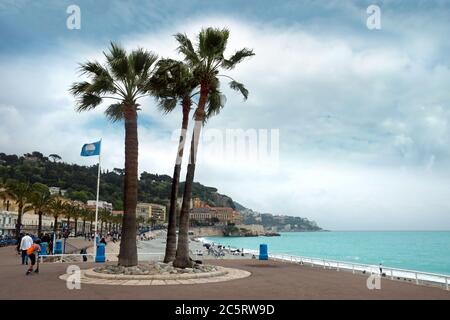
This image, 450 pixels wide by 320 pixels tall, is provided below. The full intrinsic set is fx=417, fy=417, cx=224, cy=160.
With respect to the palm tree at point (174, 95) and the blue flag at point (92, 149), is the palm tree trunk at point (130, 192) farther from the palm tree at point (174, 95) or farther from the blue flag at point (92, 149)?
the blue flag at point (92, 149)

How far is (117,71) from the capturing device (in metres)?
17.0

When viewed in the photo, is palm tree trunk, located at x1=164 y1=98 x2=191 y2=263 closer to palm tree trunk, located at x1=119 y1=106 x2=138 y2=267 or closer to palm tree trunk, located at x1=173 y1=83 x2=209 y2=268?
palm tree trunk, located at x1=173 y1=83 x2=209 y2=268

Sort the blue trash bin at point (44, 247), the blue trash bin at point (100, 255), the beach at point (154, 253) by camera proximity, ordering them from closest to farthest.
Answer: the blue trash bin at point (100, 255) < the blue trash bin at point (44, 247) < the beach at point (154, 253)

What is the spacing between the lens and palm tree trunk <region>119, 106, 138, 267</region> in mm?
16484

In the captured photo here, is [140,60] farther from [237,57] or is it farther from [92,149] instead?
[92,149]

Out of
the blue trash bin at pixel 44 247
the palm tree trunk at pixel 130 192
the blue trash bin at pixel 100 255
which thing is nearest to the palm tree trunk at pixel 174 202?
the palm tree trunk at pixel 130 192

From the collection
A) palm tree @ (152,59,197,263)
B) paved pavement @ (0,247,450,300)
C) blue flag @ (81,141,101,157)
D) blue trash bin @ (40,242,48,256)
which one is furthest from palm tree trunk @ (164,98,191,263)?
blue trash bin @ (40,242,48,256)

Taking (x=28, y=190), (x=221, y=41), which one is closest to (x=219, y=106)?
(x=221, y=41)

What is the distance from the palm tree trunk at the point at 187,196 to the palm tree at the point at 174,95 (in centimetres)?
79

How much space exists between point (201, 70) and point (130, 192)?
19.5 feet

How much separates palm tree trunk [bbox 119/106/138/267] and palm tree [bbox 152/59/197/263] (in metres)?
1.87

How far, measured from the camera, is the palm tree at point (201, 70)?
17156mm

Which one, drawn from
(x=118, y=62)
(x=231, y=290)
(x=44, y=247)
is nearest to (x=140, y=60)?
(x=118, y=62)
